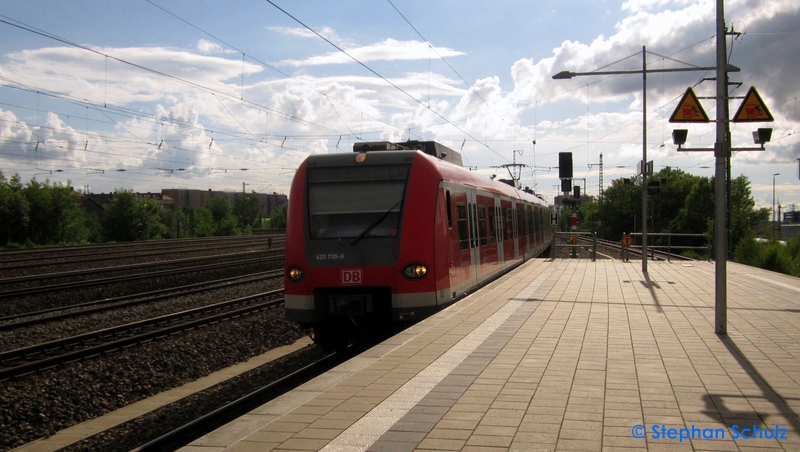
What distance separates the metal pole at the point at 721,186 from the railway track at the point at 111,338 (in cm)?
889

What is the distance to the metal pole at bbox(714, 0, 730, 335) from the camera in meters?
8.62

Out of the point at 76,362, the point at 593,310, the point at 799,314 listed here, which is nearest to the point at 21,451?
the point at 76,362

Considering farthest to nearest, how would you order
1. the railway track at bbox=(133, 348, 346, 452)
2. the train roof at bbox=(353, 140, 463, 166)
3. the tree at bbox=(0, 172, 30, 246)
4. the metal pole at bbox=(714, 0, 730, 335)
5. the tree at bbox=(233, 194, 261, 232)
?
1. the tree at bbox=(233, 194, 261, 232)
2. the tree at bbox=(0, 172, 30, 246)
3. the train roof at bbox=(353, 140, 463, 166)
4. the metal pole at bbox=(714, 0, 730, 335)
5. the railway track at bbox=(133, 348, 346, 452)

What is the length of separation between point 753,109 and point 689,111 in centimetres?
72

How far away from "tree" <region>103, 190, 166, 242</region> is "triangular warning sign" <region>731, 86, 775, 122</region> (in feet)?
200

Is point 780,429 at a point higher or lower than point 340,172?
lower

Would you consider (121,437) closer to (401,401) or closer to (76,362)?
(76,362)

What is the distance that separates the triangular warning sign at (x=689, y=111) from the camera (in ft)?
28.7

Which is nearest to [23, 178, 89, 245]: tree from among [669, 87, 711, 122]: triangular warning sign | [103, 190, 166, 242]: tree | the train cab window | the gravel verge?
[103, 190, 166, 242]: tree

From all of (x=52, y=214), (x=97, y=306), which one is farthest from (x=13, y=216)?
(x=97, y=306)

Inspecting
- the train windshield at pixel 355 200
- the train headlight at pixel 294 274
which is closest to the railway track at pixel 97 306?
the train headlight at pixel 294 274

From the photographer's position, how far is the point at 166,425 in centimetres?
823

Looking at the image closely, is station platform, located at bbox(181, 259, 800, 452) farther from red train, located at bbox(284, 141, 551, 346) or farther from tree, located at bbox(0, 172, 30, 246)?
tree, located at bbox(0, 172, 30, 246)

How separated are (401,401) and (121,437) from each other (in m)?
3.88
